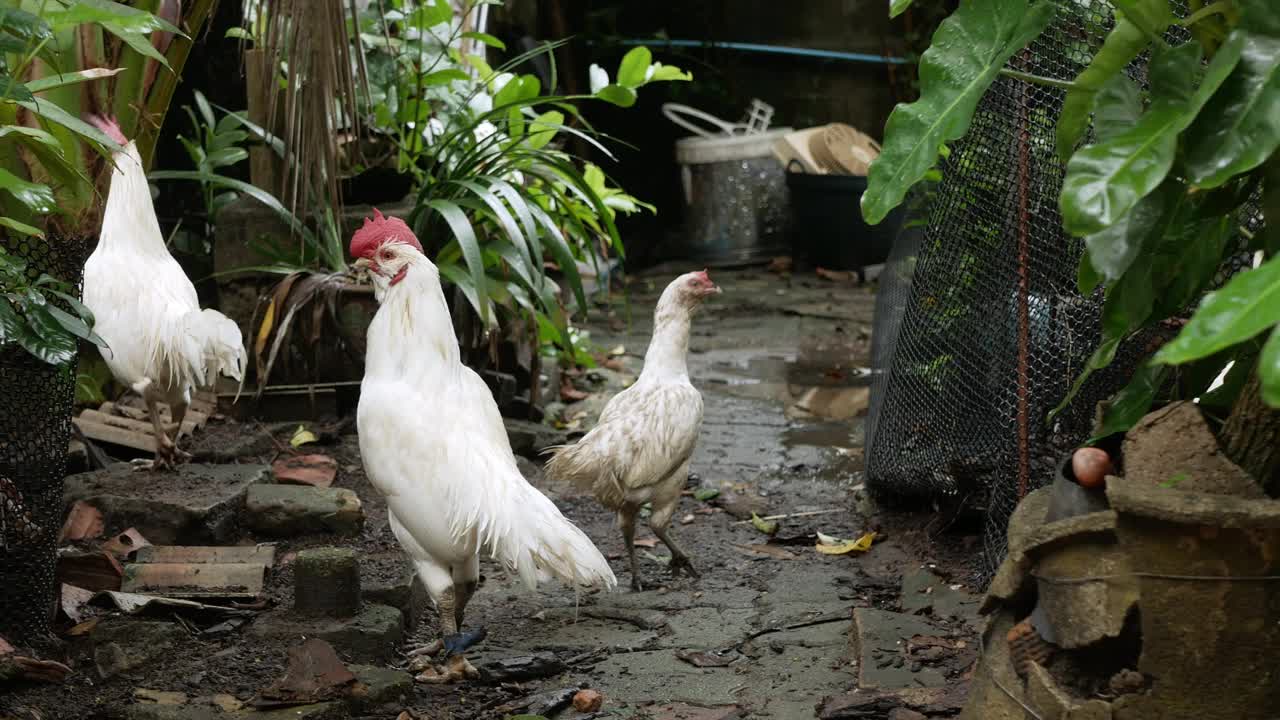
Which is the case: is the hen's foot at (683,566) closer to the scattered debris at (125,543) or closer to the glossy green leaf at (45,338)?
the scattered debris at (125,543)

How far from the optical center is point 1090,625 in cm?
219

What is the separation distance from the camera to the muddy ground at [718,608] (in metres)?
3.38

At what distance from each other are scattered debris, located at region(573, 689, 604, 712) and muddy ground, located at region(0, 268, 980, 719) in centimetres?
3

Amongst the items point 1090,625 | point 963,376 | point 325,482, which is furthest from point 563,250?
point 1090,625

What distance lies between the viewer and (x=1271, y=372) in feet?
4.77

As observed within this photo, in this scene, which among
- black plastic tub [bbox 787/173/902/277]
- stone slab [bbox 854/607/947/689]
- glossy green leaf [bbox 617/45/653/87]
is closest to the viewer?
stone slab [bbox 854/607/947/689]

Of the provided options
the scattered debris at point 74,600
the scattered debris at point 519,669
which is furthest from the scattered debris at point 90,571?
the scattered debris at point 519,669

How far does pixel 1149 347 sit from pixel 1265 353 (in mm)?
1842

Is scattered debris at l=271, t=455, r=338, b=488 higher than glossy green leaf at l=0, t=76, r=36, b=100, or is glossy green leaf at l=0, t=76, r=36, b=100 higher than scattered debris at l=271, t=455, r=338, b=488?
glossy green leaf at l=0, t=76, r=36, b=100

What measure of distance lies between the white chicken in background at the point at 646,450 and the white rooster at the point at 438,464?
582mm

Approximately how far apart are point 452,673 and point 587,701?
1.41 ft

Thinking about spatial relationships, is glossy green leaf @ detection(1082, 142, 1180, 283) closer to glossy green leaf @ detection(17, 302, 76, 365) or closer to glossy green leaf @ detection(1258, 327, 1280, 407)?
glossy green leaf @ detection(1258, 327, 1280, 407)

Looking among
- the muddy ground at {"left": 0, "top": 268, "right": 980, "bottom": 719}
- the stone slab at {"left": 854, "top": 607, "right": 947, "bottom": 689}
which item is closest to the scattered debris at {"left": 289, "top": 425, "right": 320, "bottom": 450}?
the muddy ground at {"left": 0, "top": 268, "right": 980, "bottom": 719}

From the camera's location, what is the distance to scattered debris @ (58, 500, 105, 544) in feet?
13.8
